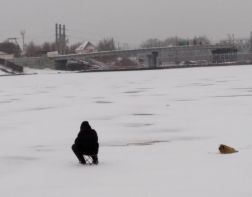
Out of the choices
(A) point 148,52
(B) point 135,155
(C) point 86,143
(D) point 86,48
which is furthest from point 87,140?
(D) point 86,48

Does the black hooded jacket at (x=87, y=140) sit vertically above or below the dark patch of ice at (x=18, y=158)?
above

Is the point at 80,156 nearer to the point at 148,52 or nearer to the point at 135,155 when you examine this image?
the point at 135,155

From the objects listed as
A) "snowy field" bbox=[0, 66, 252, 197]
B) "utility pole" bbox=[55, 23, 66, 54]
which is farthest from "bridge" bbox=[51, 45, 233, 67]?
"snowy field" bbox=[0, 66, 252, 197]

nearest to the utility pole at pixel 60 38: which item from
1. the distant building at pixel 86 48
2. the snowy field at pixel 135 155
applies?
the distant building at pixel 86 48

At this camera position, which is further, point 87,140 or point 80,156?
point 80,156

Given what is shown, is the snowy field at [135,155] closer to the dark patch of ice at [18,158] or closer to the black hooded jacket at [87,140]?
the dark patch of ice at [18,158]

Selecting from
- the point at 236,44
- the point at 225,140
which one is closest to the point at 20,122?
the point at 225,140

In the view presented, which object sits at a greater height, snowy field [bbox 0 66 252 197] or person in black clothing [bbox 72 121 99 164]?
person in black clothing [bbox 72 121 99 164]

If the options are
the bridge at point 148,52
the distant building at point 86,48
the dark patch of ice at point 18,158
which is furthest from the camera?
the distant building at point 86,48

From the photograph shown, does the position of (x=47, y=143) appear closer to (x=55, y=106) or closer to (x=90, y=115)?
(x=90, y=115)

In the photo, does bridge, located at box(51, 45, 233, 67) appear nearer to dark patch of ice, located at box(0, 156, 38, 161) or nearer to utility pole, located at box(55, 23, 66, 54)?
utility pole, located at box(55, 23, 66, 54)

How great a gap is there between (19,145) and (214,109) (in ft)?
29.1

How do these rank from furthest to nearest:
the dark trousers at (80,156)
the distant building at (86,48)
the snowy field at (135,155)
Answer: the distant building at (86,48)
the dark trousers at (80,156)
the snowy field at (135,155)

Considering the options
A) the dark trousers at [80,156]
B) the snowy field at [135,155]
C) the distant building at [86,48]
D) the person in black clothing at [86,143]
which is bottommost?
the snowy field at [135,155]
